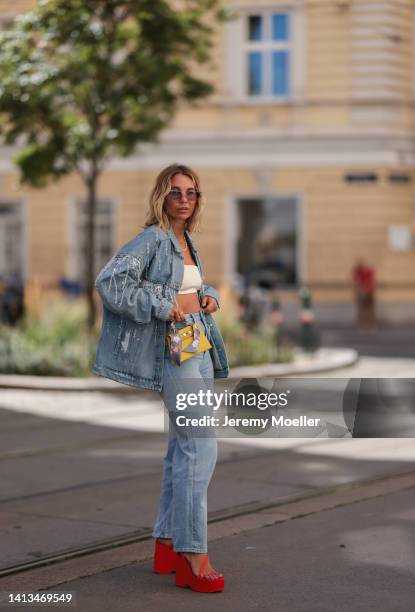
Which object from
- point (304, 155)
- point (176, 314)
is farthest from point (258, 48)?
point (176, 314)

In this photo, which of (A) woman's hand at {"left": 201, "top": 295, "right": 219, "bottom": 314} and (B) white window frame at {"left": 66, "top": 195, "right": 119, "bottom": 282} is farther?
(B) white window frame at {"left": 66, "top": 195, "right": 119, "bottom": 282}

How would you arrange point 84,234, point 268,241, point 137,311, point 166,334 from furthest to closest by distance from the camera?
1. point 84,234
2. point 268,241
3. point 166,334
4. point 137,311

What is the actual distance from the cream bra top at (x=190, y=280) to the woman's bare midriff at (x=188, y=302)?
0.07 feet

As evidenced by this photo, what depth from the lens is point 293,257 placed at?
31281 mm

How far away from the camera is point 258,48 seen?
30.9m

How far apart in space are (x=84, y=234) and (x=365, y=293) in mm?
7376

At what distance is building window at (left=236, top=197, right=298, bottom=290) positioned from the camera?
31250 mm

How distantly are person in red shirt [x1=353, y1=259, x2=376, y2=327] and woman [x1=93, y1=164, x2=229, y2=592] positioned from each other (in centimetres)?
2347

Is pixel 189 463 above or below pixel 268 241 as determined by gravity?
below

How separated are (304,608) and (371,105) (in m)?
26.0

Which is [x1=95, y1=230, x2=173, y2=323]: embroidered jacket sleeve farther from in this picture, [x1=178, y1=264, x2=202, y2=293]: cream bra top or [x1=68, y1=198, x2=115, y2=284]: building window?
[x1=68, y1=198, x2=115, y2=284]: building window

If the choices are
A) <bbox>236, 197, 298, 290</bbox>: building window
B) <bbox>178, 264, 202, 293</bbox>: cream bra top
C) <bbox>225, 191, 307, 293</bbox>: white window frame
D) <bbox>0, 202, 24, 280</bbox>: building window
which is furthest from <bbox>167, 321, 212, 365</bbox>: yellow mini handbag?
<bbox>0, 202, 24, 280</bbox>: building window

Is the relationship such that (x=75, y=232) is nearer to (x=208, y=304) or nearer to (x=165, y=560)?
(x=165, y=560)

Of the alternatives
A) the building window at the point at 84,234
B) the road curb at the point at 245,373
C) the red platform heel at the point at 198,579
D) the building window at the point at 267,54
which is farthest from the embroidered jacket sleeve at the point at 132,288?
the building window at the point at 84,234
